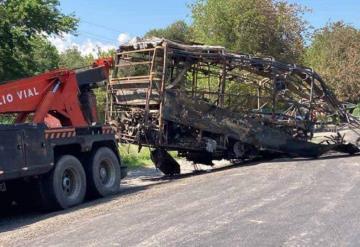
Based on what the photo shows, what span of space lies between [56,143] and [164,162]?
642 cm

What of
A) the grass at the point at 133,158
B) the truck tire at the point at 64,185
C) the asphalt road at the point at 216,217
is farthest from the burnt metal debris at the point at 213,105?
the truck tire at the point at 64,185

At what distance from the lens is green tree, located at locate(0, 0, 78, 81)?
20.4 metres

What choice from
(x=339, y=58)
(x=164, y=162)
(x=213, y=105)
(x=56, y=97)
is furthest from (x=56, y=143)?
(x=339, y=58)

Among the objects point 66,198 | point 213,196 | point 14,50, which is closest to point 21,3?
point 14,50

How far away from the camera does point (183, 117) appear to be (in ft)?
58.3

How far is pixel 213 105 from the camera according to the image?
18578 mm

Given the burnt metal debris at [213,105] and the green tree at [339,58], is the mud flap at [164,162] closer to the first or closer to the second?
the burnt metal debris at [213,105]

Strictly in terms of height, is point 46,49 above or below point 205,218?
above

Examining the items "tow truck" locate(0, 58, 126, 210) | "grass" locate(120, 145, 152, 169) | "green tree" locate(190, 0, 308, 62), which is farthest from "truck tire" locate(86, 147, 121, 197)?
"green tree" locate(190, 0, 308, 62)

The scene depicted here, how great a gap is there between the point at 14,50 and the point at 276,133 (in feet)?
29.6

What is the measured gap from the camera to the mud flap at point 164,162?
712 inches

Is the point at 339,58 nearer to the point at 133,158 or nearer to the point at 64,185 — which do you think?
the point at 133,158

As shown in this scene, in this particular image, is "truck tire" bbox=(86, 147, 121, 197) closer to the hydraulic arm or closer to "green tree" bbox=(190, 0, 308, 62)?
the hydraulic arm

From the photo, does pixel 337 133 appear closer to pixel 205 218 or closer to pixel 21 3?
pixel 21 3
